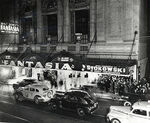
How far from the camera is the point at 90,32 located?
8664mm

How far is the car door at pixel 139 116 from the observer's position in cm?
677

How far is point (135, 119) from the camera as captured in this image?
693 centimetres

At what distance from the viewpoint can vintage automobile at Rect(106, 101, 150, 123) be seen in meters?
6.79

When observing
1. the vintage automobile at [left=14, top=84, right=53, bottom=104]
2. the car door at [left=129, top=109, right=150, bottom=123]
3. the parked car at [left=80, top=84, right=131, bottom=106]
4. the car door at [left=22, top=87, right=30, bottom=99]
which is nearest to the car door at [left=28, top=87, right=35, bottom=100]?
the vintage automobile at [left=14, top=84, right=53, bottom=104]

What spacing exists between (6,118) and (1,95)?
67.4 inches

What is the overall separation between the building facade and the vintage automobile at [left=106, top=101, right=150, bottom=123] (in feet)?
3.48

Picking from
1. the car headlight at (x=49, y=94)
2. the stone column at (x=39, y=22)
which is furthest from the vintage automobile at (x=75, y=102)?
the stone column at (x=39, y=22)

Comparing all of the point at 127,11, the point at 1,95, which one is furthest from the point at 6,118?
the point at 127,11

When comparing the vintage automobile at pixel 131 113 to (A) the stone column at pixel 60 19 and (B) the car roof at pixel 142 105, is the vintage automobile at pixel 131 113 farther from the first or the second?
(A) the stone column at pixel 60 19

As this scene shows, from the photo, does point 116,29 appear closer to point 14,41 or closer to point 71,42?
point 71,42

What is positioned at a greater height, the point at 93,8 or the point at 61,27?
the point at 93,8

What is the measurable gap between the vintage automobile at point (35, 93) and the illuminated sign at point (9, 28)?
289 centimetres

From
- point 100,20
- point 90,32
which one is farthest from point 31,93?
point 100,20

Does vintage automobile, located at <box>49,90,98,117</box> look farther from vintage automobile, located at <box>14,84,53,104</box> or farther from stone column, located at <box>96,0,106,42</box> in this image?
stone column, located at <box>96,0,106,42</box>
